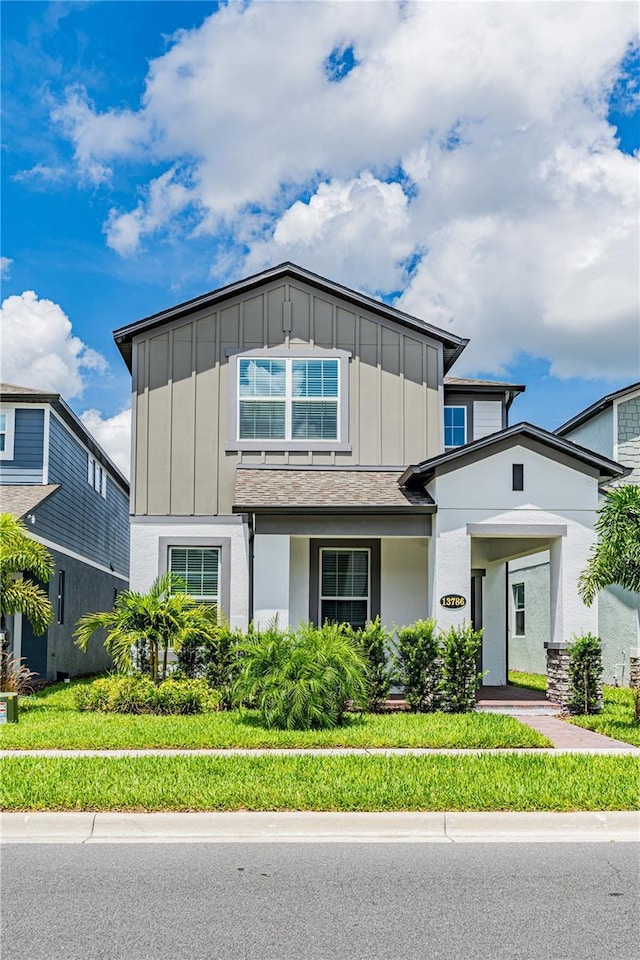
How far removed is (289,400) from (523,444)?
180 inches

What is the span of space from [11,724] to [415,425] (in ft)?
29.9

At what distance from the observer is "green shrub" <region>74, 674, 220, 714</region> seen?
13773 millimetres

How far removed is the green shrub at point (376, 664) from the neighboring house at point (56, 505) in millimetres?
7802

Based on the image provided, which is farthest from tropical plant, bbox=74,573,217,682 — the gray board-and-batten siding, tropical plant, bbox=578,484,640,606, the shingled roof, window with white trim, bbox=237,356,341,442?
tropical plant, bbox=578,484,640,606

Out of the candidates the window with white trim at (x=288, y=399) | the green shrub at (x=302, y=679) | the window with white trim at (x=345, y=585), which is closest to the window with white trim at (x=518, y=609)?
the window with white trim at (x=345, y=585)

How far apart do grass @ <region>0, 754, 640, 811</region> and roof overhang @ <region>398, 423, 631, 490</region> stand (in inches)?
244

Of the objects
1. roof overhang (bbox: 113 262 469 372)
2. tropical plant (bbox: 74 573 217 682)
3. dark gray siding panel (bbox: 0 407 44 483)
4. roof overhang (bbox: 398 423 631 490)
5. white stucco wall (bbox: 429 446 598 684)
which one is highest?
roof overhang (bbox: 113 262 469 372)

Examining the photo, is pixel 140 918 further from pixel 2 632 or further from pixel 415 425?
pixel 415 425

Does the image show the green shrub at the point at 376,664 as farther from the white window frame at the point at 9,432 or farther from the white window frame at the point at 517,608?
the white window frame at the point at 517,608

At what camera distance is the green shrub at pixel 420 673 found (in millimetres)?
14469

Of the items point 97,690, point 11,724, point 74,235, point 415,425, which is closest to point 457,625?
point 415,425

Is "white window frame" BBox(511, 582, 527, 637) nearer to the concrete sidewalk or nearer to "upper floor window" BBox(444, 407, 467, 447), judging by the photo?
"upper floor window" BBox(444, 407, 467, 447)

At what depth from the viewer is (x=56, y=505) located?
73.6 feet

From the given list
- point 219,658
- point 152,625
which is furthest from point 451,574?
point 152,625
